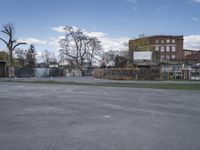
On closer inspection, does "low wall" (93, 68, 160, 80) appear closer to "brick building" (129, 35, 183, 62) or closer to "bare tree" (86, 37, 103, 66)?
"bare tree" (86, 37, 103, 66)

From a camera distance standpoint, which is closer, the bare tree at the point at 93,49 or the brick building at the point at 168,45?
the bare tree at the point at 93,49

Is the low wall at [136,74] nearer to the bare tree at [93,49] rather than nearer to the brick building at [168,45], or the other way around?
the bare tree at [93,49]

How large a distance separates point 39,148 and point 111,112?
229 inches

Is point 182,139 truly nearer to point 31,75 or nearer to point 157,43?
point 31,75

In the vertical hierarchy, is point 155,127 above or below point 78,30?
below

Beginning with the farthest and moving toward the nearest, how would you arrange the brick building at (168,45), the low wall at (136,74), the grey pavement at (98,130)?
the brick building at (168,45)
the low wall at (136,74)
the grey pavement at (98,130)

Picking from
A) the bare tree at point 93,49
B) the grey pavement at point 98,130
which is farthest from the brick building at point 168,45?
the grey pavement at point 98,130

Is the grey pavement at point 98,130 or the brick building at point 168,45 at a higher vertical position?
the brick building at point 168,45

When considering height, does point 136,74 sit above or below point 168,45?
below

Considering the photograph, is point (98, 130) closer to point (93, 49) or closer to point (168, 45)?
point (93, 49)

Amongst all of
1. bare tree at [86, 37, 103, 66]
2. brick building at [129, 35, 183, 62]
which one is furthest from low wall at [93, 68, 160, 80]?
brick building at [129, 35, 183, 62]

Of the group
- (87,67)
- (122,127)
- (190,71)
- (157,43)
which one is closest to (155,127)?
(122,127)

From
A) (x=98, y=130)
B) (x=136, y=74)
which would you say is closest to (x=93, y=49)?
(x=136, y=74)

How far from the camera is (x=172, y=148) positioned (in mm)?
6359
